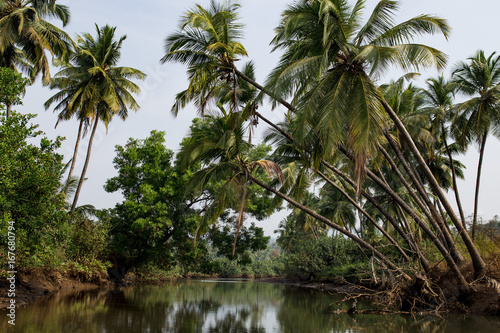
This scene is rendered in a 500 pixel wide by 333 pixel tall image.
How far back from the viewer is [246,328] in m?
7.71

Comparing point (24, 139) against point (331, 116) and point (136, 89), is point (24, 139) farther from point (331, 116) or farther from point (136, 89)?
point (136, 89)

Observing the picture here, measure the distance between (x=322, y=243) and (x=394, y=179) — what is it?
26.4 feet

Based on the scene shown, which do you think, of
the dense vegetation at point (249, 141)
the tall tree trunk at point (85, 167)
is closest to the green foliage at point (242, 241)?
the dense vegetation at point (249, 141)

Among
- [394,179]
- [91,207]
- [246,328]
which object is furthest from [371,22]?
[91,207]

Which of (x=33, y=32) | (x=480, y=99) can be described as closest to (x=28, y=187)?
(x=33, y=32)

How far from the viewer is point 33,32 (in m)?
13.1

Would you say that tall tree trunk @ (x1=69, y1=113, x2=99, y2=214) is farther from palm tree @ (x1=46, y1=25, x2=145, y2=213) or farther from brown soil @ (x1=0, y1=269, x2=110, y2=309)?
brown soil @ (x1=0, y1=269, x2=110, y2=309)

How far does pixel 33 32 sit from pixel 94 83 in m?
4.18

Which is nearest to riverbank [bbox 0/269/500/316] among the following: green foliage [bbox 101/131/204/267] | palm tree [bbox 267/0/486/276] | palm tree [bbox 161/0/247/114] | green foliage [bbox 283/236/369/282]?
palm tree [bbox 267/0/486/276]

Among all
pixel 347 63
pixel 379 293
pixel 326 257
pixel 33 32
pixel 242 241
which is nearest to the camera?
pixel 347 63

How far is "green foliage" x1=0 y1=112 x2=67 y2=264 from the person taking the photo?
8688 mm

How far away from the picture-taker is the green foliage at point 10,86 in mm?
8961

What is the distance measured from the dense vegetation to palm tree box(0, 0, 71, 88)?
0.24 feet

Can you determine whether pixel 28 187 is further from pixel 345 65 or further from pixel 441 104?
pixel 441 104
